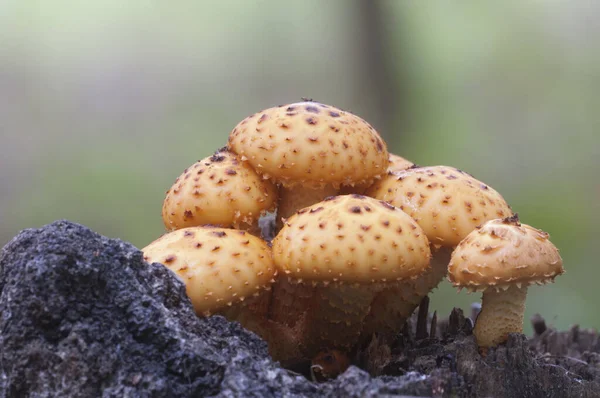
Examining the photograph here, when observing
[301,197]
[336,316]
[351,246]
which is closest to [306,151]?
[301,197]

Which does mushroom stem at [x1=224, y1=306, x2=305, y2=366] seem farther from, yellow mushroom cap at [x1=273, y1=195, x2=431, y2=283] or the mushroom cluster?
yellow mushroom cap at [x1=273, y1=195, x2=431, y2=283]

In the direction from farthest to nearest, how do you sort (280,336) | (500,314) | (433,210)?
(280,336)
(433,210)
(500,314)

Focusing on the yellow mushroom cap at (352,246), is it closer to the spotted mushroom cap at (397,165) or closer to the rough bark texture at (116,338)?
the rough bark texture at (116,338)

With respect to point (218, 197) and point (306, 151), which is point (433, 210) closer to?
point (306, 151)

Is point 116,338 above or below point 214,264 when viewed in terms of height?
below

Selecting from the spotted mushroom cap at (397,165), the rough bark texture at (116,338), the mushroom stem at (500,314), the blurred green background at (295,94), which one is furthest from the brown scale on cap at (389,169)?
the blurred green background at (295,94)
